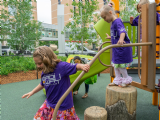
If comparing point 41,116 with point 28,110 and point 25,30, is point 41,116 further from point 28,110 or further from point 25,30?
point 25,30

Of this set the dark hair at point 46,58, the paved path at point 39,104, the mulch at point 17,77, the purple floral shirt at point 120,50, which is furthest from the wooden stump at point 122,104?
the mulch at point 17,77

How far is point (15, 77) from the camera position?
6.21 meters

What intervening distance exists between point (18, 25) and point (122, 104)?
908 cm

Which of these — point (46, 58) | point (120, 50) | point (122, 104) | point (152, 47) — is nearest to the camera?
point (46, 58)

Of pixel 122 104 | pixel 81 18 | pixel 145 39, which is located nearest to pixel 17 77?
pixel 81 18

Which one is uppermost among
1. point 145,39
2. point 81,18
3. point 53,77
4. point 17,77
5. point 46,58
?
point 81,18

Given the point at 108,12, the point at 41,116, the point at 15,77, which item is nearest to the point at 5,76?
the point at 15,77

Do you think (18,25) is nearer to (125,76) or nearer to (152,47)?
(125,76)

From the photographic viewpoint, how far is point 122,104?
196 centimetres

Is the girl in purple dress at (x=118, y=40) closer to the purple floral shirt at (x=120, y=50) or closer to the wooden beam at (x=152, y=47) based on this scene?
the purple floral shirt at (x=120, y=50)

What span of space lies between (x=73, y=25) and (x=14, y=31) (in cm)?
416

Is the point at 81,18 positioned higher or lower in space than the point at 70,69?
higher

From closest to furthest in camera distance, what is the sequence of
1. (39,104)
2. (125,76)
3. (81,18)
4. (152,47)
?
(152,47), (125,76), (39,104), (81,18)

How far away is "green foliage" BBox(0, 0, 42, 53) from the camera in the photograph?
8.73 m
